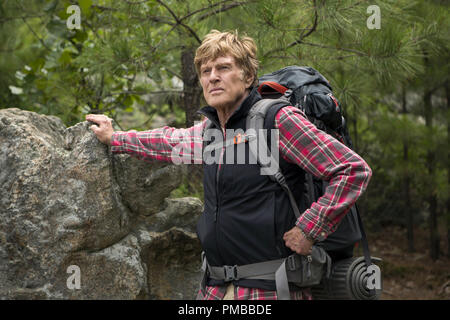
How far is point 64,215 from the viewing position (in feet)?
10.6

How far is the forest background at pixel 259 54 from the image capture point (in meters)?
4.20

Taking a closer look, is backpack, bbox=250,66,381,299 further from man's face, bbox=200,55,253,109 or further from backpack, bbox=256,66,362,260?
man's face, bbox=200,55,253,109

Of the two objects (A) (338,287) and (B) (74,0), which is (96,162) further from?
(B) (74,0)

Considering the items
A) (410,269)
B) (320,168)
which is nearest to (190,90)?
(320,168)

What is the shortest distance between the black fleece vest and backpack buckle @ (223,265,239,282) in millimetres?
34

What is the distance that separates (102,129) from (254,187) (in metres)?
1.28

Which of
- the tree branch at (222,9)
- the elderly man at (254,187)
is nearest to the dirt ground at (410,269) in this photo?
the tree branch at (222,9)

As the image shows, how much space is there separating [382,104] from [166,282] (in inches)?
271

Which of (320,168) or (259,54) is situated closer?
(320,168)

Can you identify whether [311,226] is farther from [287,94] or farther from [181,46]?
[181,46]

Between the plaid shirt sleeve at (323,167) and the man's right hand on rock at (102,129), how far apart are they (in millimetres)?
1303

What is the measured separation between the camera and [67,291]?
3.28 meters

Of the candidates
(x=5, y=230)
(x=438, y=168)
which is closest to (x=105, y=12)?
(x=5, y=230)

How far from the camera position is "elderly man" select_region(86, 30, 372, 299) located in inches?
93.4
